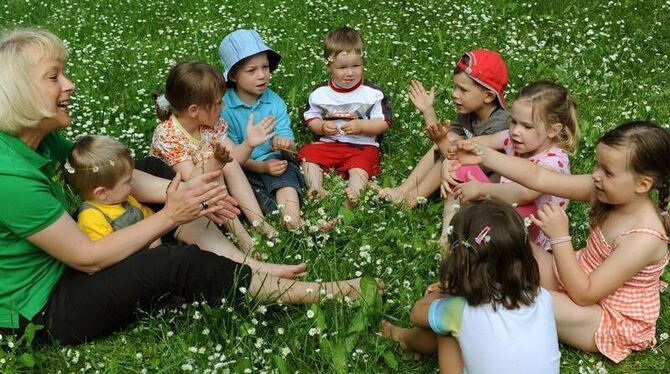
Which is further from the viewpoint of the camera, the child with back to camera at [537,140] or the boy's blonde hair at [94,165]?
the child with back to camera at [537,140]

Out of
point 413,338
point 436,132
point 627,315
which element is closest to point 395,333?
point 413,338

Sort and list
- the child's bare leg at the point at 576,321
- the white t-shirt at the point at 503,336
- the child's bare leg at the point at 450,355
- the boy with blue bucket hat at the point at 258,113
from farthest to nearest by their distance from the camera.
Result: the boy with blue bucket hat at the point at 258,113, the child's bare leg at the point at 576,321, the child's bare leg at the point at 450,355, the white t-shirt at the point at 503,336

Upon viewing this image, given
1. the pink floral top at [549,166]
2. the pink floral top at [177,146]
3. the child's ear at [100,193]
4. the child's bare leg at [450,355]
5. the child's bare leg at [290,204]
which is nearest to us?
the child's bare leg at [450,355]

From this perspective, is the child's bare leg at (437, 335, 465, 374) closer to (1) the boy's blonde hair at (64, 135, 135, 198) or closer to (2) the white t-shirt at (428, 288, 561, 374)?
(2) the white t-shirt at (428, 288, 561, 374)

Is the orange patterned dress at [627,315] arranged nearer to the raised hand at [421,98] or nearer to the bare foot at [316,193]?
the raised hand at [421,98]

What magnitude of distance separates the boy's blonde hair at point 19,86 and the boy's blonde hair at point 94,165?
0.48 meters

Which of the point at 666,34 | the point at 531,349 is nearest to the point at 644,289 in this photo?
the point at 531,349

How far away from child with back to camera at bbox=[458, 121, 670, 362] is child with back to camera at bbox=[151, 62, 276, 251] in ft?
6.69

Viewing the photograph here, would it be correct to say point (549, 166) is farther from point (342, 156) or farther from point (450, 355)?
point (342, 156)

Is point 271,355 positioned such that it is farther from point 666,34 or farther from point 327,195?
point 666,34

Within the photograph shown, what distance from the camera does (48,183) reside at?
12.5ft

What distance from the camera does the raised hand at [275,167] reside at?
5586mm

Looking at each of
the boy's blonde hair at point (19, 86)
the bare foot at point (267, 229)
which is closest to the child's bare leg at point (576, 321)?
the bare foot at point (267, 229)

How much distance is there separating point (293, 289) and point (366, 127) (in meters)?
2.20
